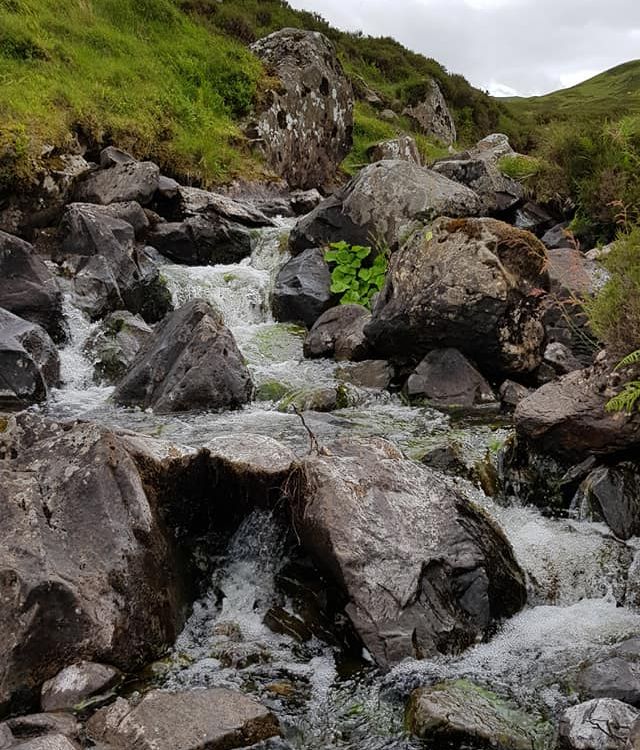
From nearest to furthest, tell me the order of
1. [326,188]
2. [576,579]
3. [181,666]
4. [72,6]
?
[181,666]
[576,579]
[72,6]
[326,188]

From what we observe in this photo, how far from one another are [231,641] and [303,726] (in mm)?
1048

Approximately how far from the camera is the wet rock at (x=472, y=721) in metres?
4.39

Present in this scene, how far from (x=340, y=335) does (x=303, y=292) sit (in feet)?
6.31

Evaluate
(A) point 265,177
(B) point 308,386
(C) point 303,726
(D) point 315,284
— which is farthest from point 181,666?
(A) point 265,177

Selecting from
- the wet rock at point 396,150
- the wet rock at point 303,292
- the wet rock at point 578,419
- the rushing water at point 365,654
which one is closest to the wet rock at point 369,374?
the rushing water at point 365,654

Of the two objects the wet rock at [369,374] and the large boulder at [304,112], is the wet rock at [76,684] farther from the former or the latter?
the large boulder at [304,112]

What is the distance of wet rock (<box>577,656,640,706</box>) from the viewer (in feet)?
14.9

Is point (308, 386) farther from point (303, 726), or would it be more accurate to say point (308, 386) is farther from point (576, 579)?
point (303, 726)

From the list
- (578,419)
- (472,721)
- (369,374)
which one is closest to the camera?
(472,721)

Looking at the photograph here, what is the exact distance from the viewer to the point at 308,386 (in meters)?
10.9

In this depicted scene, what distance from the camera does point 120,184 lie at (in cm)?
1633

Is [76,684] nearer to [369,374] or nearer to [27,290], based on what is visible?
[369,374]

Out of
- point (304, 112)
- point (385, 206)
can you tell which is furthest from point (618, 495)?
point (304, 112)

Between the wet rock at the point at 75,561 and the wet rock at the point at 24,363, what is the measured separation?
4044 millimetres
